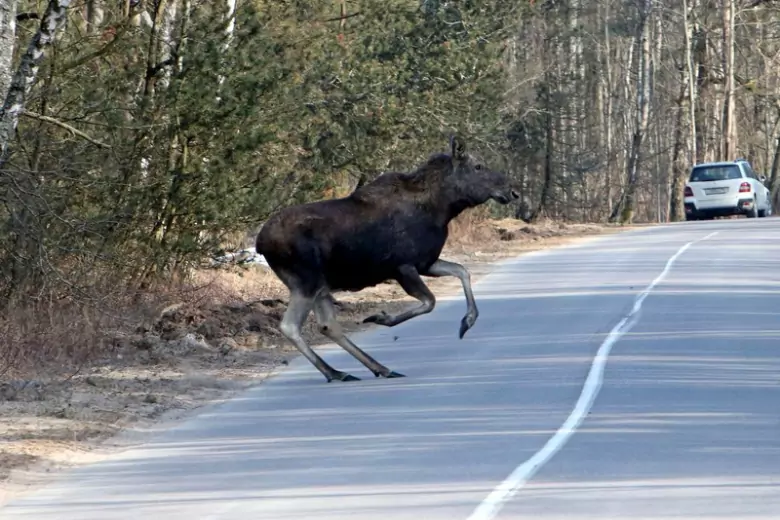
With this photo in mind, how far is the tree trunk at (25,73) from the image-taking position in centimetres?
1393

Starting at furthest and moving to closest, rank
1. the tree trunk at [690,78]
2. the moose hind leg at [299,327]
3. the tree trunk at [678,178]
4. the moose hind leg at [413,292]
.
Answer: the tree trunk at [690,78] → the tree trunk at [678,178] → the moose hind leg at [299,327] → the moose hind leg at [413,292]

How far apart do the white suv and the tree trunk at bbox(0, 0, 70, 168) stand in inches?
1346

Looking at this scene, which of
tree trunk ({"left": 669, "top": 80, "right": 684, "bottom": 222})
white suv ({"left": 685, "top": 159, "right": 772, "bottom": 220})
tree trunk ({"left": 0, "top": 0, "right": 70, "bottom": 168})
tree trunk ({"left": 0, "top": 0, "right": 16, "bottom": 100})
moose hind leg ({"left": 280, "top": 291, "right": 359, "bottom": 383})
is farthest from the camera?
tree trunk ({"left": 669, "top": 80, "right": 684, "bottom": 222})

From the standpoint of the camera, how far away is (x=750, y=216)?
46938mm

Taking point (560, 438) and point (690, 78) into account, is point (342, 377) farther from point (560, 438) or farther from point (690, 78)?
point (690, 78)

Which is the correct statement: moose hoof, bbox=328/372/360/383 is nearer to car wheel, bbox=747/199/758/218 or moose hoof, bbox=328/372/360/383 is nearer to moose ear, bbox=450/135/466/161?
moose ear, bbox=450/135/466/161

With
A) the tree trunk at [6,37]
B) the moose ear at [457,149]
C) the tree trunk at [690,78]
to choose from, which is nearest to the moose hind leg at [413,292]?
the moose ear at [457,149]

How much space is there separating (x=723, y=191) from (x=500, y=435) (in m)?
36.2

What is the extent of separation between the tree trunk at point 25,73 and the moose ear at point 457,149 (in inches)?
157

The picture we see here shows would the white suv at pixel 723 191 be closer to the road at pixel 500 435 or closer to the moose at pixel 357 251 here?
the road at pixel 500 435

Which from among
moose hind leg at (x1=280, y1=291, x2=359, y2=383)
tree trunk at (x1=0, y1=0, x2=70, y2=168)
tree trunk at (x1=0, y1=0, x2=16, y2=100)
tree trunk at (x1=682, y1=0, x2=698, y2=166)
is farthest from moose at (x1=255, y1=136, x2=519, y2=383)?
tree trunk at (x1=682, y1=0, x2=698, y2=166)

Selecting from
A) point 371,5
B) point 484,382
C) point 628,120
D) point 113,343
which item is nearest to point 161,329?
point 113,343

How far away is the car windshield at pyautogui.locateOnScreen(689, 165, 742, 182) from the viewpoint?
46.0 meters

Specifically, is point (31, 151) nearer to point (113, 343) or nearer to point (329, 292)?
point (113, 343)
